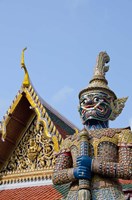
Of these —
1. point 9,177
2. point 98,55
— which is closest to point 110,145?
point 98,55

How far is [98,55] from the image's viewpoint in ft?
18.4

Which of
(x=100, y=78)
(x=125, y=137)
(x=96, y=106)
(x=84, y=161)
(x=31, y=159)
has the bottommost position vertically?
(x=84, y=161)

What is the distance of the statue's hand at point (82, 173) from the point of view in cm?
450

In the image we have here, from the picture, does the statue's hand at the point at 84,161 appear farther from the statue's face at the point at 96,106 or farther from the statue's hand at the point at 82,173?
the statue's face at the point at 96,106

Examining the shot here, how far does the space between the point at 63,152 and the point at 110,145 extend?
50 centimetres

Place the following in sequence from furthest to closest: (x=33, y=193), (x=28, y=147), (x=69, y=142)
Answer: (x=28, y=147), (x=33, y=193), (x=69, y=142)

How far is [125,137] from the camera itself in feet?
15.9

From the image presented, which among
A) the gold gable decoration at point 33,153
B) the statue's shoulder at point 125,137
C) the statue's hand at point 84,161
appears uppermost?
the gold gable decoration at point 33,153

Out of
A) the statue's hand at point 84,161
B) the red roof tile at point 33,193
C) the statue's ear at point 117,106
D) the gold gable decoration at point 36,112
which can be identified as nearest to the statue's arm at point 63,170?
the statue's hand at point 84,161

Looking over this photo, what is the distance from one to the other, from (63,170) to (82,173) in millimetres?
349

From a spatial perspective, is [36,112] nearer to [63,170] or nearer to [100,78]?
[100,78]

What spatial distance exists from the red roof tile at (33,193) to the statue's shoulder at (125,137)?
1.79 metres

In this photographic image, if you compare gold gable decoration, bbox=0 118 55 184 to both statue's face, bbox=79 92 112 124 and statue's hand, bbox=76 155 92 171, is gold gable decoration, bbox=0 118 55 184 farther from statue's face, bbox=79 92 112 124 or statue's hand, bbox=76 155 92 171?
statue's hand, bbox=76 155 92 171

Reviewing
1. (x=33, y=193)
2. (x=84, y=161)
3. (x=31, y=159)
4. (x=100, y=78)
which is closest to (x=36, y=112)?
(x=31, y=159)
